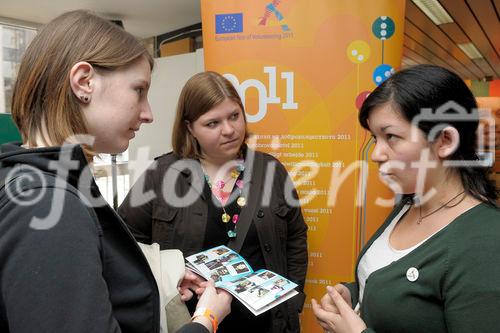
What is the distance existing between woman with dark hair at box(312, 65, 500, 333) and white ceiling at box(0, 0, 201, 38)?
160 inches

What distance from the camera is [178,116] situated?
190 cm

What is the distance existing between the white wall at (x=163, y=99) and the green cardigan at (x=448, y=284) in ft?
12.8

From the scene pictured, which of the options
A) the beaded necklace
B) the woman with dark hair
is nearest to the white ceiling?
the beaded necklace

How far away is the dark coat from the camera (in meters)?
1.75

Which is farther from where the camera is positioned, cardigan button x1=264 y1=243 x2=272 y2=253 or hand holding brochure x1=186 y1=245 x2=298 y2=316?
cardigan button x1=264 y1=243 x2=272 y2=253

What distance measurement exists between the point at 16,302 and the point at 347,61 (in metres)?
1.95

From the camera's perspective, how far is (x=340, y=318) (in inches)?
46.7

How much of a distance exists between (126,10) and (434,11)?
4052 mm

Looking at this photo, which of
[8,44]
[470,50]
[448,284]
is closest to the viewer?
[448,284]

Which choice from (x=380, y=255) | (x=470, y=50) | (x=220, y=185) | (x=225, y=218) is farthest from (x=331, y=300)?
(x=470, y=50)

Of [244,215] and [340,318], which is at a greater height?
[244,215]

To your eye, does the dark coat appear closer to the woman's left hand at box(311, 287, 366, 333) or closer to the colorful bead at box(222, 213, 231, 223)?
the colorful bead at box(222, 213, 231, 223)

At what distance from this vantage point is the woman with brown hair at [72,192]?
62 cm

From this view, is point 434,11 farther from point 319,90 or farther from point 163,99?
point 319,90
